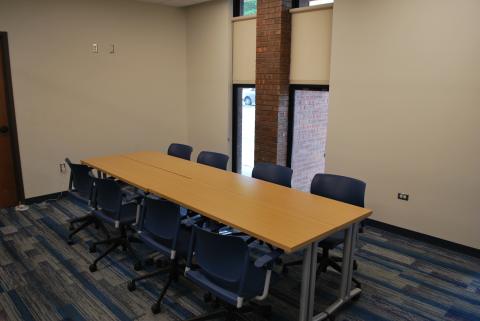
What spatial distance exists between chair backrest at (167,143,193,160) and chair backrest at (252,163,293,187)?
49.4 inches

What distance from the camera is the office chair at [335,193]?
309cm

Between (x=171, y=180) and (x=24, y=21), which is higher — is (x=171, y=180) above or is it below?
below

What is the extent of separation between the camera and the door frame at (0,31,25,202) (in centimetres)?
463

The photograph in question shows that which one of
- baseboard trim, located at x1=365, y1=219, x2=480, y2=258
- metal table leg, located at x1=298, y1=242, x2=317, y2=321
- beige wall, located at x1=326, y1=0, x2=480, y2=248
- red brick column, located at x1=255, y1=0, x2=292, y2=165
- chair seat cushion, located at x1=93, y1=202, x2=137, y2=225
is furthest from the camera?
red brick column, located at x1=255, y1=0, x2=292, y2=165

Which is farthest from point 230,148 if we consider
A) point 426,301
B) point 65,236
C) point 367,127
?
point 426,301

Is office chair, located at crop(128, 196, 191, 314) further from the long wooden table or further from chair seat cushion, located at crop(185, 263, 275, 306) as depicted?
chair seat cushion, located at crop(185, 263, 275, 306)

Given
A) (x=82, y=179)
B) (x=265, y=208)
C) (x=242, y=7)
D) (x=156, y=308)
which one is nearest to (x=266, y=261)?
(x=265, y=208)

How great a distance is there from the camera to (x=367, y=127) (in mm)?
4273

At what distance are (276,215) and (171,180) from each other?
133 centimetres

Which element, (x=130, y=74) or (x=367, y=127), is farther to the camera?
(x=130, y=74)

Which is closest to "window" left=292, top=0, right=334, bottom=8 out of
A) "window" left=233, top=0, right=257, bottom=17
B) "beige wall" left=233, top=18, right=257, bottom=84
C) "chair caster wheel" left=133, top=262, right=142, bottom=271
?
"beige wall" left=233, top=18, right=257, bottom=84

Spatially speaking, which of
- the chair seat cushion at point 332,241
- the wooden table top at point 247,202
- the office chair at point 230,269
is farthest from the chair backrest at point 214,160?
the office chair at point 230,269

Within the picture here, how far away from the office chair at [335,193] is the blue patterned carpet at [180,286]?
0.41 ft

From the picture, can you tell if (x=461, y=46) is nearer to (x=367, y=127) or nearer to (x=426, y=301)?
(x=367, y=127)
